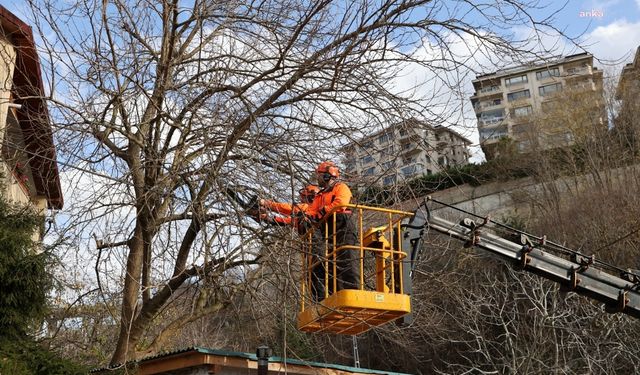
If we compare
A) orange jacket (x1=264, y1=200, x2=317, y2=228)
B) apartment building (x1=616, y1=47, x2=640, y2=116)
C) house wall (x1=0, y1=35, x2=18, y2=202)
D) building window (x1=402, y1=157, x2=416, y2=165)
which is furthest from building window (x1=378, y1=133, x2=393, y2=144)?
apartment building (x1=616, y1=47, x2=640, y2=116)

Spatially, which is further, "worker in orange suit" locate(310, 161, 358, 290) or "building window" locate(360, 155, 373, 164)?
"building window" locate(360, 155, 373, 164)

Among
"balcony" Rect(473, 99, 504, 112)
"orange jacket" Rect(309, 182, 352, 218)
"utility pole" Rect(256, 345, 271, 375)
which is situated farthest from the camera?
"utility pole" Rect(256, 345, 271, 375)

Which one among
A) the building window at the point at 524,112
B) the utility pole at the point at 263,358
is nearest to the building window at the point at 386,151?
the utility pole at the point at 263,358

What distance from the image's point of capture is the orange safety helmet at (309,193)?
8.65 m

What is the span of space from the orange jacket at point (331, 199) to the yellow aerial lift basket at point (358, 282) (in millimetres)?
89

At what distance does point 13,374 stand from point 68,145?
8.58ft

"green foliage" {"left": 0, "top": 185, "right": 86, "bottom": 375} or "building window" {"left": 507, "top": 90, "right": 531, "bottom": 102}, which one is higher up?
"building window" {"left": 507, "top": 90, "right": 531, "bottom": 102}

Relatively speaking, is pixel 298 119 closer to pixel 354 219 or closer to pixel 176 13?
pixel 354 219

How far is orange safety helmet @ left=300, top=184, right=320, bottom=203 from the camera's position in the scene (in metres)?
8.65

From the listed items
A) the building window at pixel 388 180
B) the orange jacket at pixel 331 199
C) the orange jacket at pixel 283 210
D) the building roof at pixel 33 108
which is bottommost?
the orange jacket at pixel 283 210

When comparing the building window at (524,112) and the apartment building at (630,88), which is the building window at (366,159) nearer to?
the apartment building at (630,88)

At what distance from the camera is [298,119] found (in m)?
8.58

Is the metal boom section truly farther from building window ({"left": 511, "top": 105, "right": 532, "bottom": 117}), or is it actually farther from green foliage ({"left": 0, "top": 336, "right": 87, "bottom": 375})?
building window ({"left": 511, "top": 105, "right": 532, "bottom": 117})

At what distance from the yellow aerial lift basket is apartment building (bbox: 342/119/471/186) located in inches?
26.1
